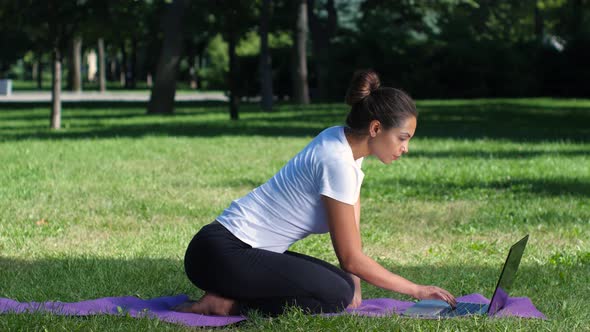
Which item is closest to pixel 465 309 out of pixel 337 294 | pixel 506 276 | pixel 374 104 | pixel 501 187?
pixel 506 276

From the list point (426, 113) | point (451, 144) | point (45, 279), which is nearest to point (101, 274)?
point (45, 279)

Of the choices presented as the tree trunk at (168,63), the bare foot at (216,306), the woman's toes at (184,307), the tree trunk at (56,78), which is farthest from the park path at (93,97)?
the bare foot at (216,306)

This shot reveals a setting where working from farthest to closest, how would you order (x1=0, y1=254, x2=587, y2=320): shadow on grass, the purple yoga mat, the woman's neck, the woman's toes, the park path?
1. the park path
2. (x1=0, y1=254, x2=587, y2=320): shadow on grass
3. the woman's toes
4. the purple yoga mat
5. the woman's neck

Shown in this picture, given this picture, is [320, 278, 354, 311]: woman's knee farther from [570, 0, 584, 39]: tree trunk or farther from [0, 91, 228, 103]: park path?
[0, 91, 228, 103]: park path

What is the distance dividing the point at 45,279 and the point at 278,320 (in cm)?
200

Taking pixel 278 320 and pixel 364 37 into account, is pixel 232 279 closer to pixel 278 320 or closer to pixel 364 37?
pixel 278 320

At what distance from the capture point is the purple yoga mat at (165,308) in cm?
522

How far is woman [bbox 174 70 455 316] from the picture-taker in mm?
4953

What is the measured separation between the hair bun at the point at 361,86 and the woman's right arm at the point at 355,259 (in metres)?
0.52

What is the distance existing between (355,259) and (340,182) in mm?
394

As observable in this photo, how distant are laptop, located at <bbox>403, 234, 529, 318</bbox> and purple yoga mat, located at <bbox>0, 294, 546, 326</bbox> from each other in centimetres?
7

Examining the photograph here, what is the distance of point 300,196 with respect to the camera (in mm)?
5164

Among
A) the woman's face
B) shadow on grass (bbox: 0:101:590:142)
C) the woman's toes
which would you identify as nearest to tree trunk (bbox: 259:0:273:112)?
shadow on grass (bbox: 0:101:590:142)

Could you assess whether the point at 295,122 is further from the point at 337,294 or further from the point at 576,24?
the point at 576,24
